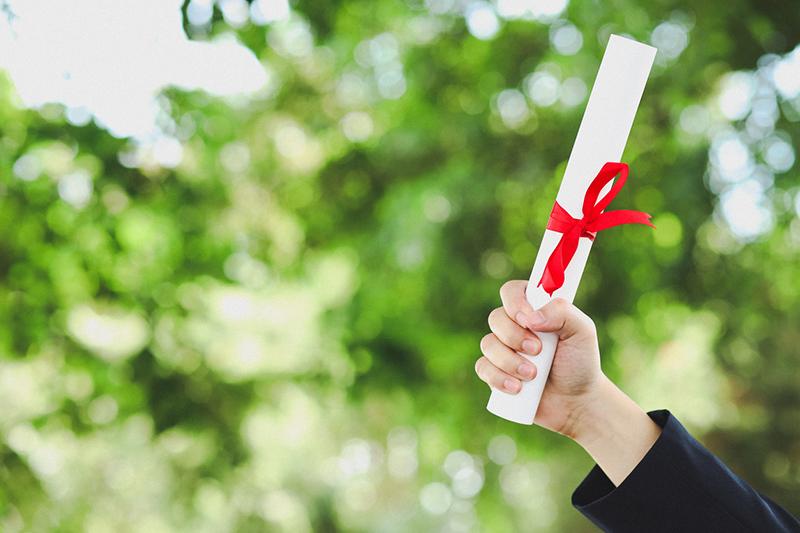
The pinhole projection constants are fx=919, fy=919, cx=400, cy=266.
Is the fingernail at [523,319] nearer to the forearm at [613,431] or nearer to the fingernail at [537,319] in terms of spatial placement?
the fingernail at [537,319]

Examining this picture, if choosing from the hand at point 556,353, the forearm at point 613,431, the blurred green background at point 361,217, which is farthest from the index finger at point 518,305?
the blurred green background at point 361,217

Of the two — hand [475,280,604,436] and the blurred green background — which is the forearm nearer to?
hand [475,280,604,436]

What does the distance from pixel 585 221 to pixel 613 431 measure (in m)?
0.31

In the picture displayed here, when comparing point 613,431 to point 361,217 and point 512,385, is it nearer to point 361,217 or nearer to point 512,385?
point 512,385

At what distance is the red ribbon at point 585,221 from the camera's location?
1.24m

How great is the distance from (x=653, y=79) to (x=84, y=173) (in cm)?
211

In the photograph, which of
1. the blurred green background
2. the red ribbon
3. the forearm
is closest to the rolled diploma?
the red ribbon

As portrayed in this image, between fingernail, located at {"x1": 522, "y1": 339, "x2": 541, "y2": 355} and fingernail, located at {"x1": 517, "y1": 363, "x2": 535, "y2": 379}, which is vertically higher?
fingernail, located at {"x1": 522, "y1": 339, "x2": 541, "y2": 355}

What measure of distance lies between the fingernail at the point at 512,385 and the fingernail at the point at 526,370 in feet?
0.05

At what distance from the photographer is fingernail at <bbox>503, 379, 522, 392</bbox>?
130 cm

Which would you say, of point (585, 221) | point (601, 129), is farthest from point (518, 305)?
point (601, 129)

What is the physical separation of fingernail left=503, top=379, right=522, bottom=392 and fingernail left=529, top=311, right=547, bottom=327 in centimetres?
9

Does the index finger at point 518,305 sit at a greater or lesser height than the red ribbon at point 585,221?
Answer: lesser

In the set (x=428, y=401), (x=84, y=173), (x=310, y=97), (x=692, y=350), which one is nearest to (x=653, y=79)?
(x=428, y=401)
